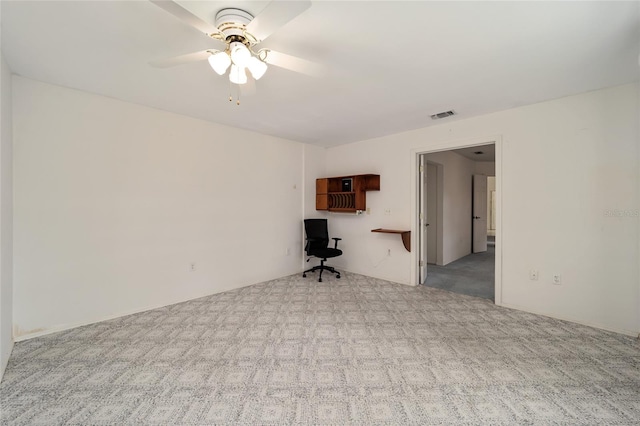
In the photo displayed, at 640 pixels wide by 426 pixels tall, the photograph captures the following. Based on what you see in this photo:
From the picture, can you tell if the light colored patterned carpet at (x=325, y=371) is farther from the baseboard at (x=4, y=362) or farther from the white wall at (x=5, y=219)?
the white wall at (x=5, y=219)

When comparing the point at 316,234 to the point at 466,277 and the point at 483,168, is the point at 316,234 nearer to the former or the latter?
the point at 466,277

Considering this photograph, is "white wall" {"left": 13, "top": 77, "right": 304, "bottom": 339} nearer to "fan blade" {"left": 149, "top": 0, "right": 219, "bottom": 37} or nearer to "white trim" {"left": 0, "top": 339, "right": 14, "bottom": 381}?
"white trim" {"left": 0, "top": 339, "right": 14, "bottom": 381}

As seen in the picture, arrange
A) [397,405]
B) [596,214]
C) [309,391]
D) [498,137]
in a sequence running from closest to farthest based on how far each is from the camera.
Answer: [397,405] → [309,391] → [596,214] → [498,137]

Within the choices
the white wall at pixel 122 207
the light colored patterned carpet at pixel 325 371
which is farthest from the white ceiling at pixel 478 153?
the white wall at pixel 122 207

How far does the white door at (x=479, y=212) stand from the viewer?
280 inches

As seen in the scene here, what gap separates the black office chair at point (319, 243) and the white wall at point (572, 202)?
2509 millimetres

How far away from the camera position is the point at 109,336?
262cm

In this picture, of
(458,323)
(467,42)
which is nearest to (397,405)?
(458,323)

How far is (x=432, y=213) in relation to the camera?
5996 mm

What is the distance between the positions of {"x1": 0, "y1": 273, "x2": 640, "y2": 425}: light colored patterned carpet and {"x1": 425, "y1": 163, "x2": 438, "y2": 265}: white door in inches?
109

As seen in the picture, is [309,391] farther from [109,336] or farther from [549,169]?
[549,169]

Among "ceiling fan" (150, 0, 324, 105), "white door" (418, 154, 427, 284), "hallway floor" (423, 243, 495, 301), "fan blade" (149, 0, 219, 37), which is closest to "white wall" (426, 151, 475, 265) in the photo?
"hallway floor" (423, 243, 495, 301)

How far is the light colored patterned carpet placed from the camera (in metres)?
1.66

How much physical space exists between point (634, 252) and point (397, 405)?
290 centimetres
